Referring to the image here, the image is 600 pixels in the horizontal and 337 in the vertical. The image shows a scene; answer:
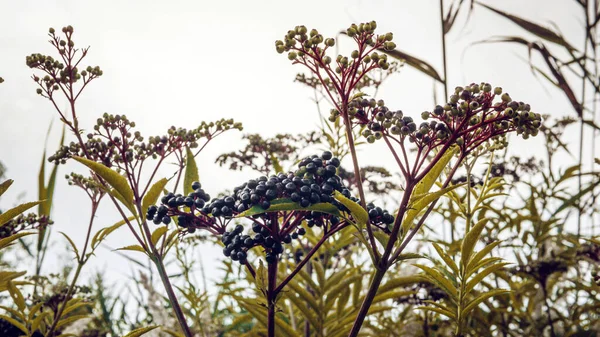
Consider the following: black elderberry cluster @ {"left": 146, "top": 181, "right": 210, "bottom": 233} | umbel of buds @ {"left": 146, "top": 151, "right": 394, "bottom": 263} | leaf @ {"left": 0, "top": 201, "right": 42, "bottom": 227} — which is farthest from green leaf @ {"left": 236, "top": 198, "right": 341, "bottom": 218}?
leaf @ {"left": 0, "top": 201, "right": 42, "bottom": 227}

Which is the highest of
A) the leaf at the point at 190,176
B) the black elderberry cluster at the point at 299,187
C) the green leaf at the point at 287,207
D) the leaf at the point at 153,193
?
the leaf at the point at 190,176

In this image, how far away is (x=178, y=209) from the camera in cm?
136

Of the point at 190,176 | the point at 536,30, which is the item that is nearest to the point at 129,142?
the point at 190,176

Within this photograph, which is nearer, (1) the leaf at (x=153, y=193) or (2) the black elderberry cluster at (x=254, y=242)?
(2) the black elderberry cluster at (x=254, y=242)

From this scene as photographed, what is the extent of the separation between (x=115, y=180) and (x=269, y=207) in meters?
0.47

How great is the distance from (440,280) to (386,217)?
29 centimetres

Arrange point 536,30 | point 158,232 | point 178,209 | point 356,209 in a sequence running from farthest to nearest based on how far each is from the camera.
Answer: point 536,30, point 158,232, point 178,209, point 356,209

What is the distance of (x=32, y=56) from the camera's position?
1.83m

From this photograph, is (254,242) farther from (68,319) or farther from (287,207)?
(68,319)

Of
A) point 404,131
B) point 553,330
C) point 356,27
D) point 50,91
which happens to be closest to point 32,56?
point 50,91

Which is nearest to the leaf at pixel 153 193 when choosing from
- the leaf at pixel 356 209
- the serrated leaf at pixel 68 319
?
the leaf at pixel 356 209

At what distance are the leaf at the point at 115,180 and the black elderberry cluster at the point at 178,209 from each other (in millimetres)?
68

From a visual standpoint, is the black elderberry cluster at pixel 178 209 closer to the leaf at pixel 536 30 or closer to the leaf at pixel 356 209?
the leaf at pixel 356 209

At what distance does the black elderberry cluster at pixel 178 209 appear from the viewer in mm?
1305
